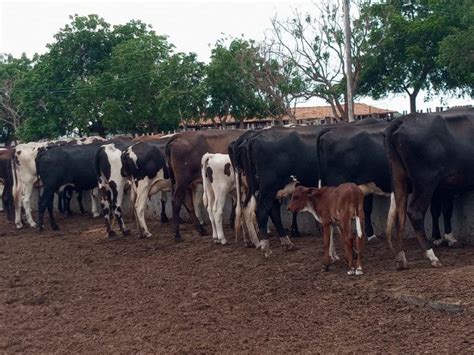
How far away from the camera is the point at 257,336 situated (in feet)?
22.4

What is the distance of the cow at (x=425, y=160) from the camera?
9.00 meters

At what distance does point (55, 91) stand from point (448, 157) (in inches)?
1418

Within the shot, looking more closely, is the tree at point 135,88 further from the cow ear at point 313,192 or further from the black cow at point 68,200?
the cow ear at point 313,192

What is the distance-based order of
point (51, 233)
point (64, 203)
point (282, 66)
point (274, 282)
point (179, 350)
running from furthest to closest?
point (282, 66)
point (64, 203)
point (51, 233)
point (274, 282)
point (179, 350)

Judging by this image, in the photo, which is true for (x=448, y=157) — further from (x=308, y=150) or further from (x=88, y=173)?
(x=88, y=173)

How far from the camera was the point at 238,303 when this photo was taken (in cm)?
816

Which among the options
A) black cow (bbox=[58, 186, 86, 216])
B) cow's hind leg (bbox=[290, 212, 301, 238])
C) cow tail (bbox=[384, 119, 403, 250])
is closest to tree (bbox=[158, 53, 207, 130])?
black cow (bbox=[58, 186, 86, 216])

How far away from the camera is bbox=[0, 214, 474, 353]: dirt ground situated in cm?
655

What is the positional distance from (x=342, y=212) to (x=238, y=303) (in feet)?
6.00

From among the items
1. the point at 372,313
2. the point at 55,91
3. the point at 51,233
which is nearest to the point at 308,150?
the point at 372,313

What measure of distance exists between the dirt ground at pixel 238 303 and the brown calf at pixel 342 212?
277 millimetres

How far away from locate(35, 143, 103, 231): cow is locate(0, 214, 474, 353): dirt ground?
500 cm

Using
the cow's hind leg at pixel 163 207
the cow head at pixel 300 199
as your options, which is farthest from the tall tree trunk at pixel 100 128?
the cow head at pixel 300 199

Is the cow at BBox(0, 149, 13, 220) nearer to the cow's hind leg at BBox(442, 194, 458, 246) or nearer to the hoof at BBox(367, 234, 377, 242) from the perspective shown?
the hoof at BBox(367, 234, 377, 242)
